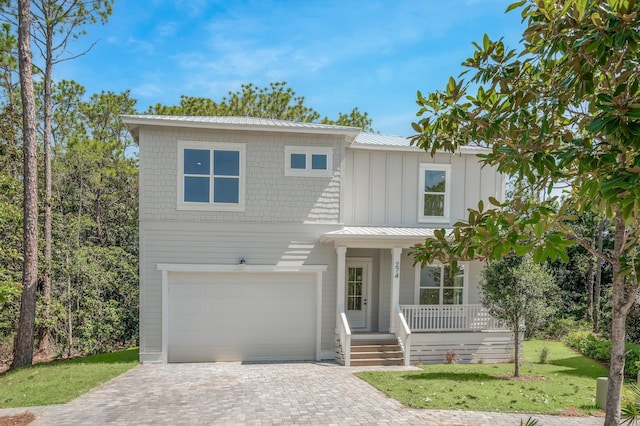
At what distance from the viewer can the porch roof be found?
11.3 m

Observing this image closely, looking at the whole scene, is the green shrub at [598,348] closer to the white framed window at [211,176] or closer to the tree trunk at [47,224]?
the white framed window at [211,176]

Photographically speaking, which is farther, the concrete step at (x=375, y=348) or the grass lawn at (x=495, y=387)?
the concrete step at (x=375, y=348)

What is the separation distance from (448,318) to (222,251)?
683 centimetres

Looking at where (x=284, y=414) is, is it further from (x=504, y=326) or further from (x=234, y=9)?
(x=234, y=9)

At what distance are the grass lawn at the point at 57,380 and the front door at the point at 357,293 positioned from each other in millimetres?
6260

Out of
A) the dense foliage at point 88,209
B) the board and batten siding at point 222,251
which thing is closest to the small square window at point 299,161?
the board and batten siding at point 222,251

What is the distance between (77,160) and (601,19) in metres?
18.7

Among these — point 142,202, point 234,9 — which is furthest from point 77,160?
point 234,9

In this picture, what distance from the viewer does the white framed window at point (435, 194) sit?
13016 millimetres

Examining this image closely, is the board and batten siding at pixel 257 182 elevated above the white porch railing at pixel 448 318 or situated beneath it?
elevated above

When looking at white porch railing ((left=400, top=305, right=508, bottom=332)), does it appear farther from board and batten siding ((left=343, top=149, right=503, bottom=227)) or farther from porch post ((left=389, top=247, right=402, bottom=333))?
board and batten siding ((left=343, top=149, right=503, bottom=227))

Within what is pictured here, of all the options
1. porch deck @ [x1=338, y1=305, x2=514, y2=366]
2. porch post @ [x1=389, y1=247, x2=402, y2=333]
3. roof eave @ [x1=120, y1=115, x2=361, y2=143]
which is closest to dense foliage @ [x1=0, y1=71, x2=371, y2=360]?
roof eave @ [x1=120, y1=115, x2=361, y2=143]

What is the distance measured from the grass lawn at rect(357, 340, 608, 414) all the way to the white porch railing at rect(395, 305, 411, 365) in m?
0.50

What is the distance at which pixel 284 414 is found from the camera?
22.5 feet
